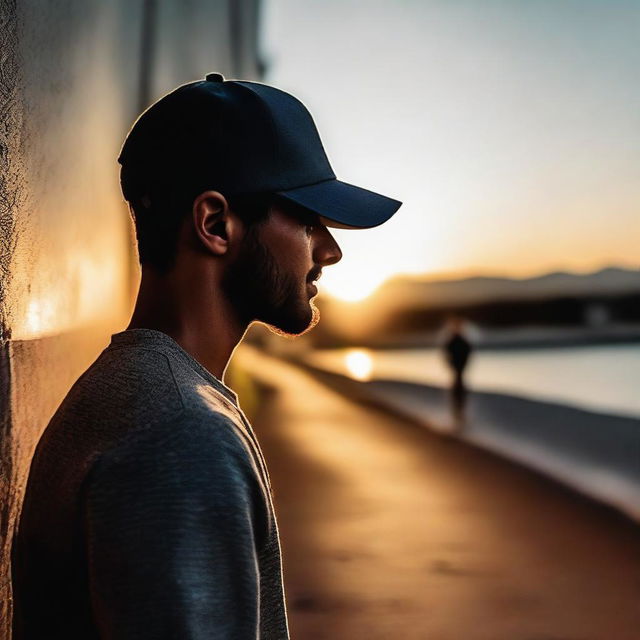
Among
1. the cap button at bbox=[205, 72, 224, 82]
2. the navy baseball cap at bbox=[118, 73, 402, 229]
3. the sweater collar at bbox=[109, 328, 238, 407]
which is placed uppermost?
the cap button at bbox=[205, 72, 224, 82]

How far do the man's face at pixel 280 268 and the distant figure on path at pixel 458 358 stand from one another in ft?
53.9

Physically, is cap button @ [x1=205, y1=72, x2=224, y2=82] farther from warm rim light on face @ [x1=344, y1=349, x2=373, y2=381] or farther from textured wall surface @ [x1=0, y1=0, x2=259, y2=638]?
warm rim light on face @ [x1=344, y1=349, x2=373, y2=381]

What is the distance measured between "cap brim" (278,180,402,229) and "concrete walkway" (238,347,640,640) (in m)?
3.60

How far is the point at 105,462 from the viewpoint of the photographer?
0.94 metres

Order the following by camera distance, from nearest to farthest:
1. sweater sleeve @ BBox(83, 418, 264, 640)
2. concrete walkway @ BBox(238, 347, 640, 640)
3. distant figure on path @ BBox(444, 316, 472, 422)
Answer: sweater sleeve @ BBox(83, 418, 264, 640), concrete walkway @ BBox(238, 347, 640, 640), distant figure on path @ BBox(444, 316, 472, 422)

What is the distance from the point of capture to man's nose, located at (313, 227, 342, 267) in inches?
52.9

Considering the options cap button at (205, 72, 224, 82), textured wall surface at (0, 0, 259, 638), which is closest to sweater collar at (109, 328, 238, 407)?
cap button at (205, 72, 224, 82)

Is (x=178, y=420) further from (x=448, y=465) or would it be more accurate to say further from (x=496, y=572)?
(x=448, y=465)

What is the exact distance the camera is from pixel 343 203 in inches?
50.3

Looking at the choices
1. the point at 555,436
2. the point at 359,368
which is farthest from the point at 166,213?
the point at 359,368

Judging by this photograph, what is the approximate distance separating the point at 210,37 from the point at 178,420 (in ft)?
36.6

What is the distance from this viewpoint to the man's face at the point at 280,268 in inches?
49.7

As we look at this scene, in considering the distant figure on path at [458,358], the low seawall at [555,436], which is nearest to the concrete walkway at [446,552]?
the low seawall at [555,436]

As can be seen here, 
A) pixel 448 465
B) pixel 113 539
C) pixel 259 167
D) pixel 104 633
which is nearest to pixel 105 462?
pixel 113 539
